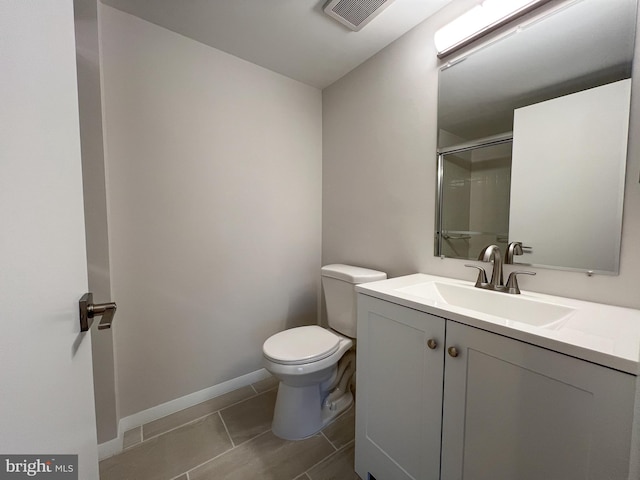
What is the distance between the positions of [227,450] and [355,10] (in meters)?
2.39

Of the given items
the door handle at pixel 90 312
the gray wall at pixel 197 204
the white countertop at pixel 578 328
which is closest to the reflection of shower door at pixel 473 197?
the white countertop at pixel 578 328

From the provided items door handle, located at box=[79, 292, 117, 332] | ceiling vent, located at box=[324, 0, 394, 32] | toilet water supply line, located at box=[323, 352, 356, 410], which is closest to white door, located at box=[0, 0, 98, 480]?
door handle, located at box=[79, 292, 117, 332]

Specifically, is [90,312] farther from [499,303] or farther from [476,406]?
[499,303]

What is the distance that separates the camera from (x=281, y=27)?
1.41 metres

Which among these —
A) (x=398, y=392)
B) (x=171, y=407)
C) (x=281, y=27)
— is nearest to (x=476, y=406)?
(x=398, y=392)

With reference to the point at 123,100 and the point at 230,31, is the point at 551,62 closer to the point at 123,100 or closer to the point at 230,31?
the point at 230,31

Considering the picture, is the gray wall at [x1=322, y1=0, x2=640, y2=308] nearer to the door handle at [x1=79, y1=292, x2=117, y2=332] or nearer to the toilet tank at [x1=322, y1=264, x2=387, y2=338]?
the toilet tank at [x1=322, y1=264, x2=387, y2=338]

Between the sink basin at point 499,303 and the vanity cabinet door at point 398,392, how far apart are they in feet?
0.46

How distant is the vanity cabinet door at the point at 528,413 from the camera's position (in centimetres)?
54

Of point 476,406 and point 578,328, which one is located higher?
point 578,328

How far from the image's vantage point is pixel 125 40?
4.28ft

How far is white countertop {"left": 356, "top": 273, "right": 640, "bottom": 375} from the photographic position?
54 cm

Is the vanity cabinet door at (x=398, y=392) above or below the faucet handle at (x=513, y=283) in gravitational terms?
below

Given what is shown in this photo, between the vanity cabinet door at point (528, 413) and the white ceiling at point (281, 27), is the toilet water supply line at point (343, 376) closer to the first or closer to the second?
the vanity cabinet door at point (528, 413)
